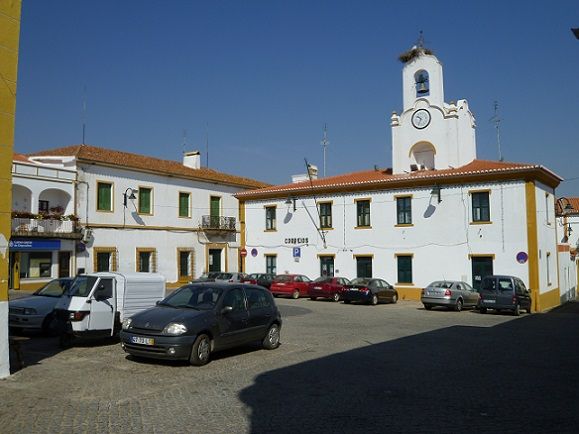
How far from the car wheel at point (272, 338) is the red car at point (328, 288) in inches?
655

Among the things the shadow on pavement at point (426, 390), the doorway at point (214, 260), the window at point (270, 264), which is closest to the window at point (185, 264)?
the doorway at point (214, 260)

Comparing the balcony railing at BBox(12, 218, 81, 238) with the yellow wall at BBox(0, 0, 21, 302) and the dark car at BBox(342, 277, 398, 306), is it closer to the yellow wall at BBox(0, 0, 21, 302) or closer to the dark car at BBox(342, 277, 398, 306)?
the dark car at BBox(342, 277, 398, 306)

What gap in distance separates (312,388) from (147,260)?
94.7ft

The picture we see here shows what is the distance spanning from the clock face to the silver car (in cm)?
1060

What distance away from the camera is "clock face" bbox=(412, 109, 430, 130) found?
32.4 metres

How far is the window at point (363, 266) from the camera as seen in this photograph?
32000 mm

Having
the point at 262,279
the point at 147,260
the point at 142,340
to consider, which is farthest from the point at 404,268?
the point at 142,340

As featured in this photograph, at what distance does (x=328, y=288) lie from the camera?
29531mm

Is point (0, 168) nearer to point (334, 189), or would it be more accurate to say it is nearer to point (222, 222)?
point (334, 189)

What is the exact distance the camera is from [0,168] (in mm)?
9453

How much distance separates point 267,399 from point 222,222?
33.7m

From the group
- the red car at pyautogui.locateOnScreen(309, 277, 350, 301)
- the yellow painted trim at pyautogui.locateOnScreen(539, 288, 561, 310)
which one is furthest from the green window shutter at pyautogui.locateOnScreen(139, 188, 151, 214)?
the yellow painted trim at pyautogui.locateOnScreen(539, 288, 561, 310)

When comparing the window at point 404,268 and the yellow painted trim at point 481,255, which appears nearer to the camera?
the yellow painted trim at point 481,255

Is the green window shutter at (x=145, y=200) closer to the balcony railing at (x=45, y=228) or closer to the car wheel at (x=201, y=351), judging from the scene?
the balcony railing at (x=45, y=228)
